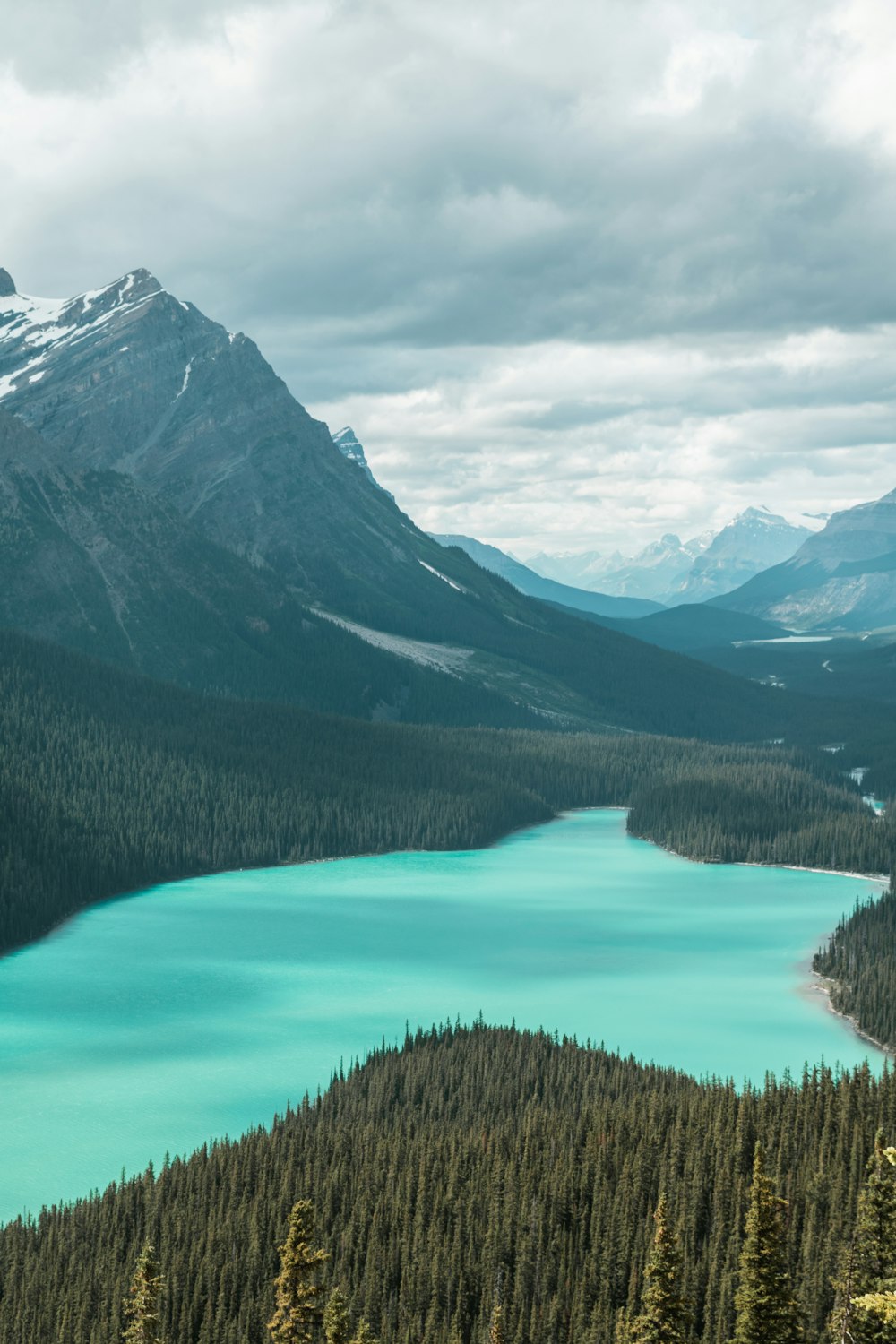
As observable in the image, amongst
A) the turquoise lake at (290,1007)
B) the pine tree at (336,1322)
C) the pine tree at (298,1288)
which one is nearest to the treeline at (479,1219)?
the turquoise lake at (290,1007)

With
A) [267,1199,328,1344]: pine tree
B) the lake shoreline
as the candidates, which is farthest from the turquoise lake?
[267,1199,328,1344]: pine tree

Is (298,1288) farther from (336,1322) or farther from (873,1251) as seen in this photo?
(873,1251)

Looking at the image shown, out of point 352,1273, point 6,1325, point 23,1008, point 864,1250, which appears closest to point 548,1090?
point 352,1273

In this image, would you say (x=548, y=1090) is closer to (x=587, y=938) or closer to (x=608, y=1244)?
(x=608, y=1244)

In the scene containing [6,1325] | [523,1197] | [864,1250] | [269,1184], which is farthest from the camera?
[269,1184]

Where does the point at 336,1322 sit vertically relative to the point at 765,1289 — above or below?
below

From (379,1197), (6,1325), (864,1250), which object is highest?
(864,1250)

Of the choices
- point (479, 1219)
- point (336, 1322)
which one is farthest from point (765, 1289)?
point (479, 1219)
